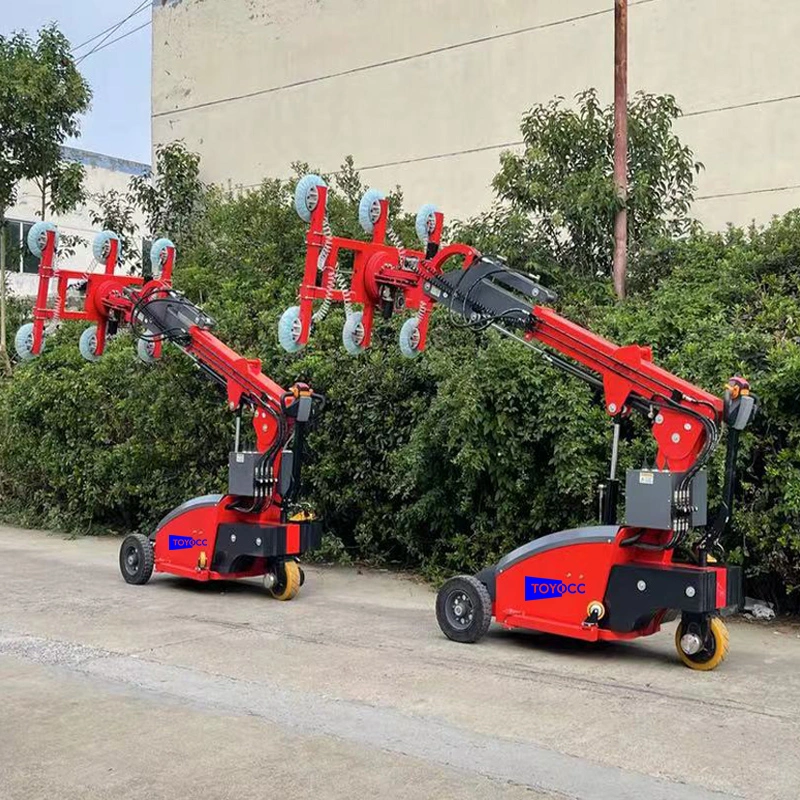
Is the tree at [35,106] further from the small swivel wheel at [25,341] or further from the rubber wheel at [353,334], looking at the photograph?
the rubber wheel at [353,334]

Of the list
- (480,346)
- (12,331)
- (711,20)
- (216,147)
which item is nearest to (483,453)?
(480,346)

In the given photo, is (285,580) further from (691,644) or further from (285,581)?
(691,644)

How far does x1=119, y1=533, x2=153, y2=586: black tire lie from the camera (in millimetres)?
9656

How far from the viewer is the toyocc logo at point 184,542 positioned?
9234 mm

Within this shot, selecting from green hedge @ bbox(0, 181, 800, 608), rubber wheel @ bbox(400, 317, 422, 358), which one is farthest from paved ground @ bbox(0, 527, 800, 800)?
rubber wheel @ bbox(400, 317, 422, 358)

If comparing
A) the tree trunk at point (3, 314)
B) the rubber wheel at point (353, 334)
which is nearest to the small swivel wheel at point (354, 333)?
the rubber wheel at point (353, 334)

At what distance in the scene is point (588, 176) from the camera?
1171cm

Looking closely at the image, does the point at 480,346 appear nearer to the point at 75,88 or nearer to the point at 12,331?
the point at 75,88

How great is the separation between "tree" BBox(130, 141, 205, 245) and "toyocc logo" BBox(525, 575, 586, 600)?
15.1 metres

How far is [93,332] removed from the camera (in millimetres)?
10117

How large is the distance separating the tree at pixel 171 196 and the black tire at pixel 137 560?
11.8 m

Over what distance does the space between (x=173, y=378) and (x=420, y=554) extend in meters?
3.83

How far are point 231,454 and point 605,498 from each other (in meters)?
3.50

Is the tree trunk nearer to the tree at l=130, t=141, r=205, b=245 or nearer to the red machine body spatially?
the tree at l=130, t=141, r=205, b=245
